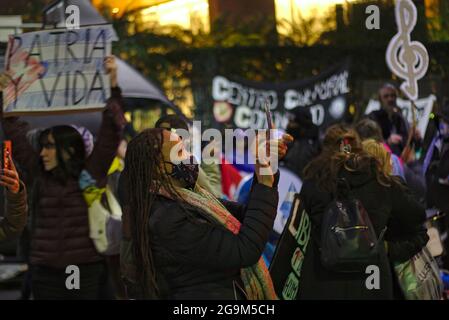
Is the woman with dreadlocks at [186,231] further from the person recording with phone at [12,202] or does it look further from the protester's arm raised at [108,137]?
the protester's arm raised at [108,137]

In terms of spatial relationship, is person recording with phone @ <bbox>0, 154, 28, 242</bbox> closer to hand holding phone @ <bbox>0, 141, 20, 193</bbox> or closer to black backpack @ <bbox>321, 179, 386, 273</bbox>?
hand holding phone @ <bbox>0, 141, 20, 193</bbox>

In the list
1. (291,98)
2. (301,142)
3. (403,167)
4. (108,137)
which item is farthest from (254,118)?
(108,137)

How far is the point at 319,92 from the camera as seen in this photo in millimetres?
9445

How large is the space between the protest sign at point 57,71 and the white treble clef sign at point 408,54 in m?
2.48

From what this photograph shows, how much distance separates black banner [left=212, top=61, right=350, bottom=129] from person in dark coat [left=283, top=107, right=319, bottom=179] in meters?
1.11

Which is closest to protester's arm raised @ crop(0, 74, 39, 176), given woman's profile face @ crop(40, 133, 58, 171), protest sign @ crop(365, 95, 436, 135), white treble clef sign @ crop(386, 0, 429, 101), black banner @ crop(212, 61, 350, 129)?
woman's profile face @ crop(40, 133, 58, 171)

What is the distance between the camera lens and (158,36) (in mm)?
11750

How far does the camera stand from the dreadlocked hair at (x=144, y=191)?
12.0 feet

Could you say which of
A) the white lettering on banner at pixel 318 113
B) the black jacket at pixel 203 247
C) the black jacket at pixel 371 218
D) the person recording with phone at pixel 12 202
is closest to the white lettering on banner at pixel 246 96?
the white lettering on banner at pixel 318 113
